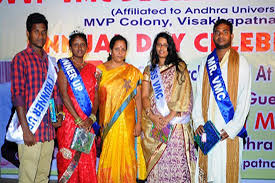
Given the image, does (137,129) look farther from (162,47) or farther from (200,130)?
(162,47)

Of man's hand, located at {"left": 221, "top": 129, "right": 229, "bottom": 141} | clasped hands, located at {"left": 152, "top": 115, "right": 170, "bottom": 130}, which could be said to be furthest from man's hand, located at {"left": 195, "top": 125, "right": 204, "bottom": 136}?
clasped hands, located at {"left": 152, "top": 115, "right": 170, "bottom": 130}

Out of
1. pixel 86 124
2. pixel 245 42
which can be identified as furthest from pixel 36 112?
pixel 245 42

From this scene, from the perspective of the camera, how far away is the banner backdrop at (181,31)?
13.3 feet

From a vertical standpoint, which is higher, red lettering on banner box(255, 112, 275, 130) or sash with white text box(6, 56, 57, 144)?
sash with white text box(6, 56, 57, 144)

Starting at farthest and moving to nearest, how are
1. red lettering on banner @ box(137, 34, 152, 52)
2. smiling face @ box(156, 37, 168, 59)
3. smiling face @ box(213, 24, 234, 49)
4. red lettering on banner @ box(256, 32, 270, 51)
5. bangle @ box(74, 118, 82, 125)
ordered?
red lettering on banner @ box(137, 34, 152, 52) < red lettering on banner @ box(256, 32, 270, 51) < smiling face @ box(156, 37, 168, 59) < bangle @ box(74, 118, 82, 125) < smiling face @ box(213, 24, 234, 49)

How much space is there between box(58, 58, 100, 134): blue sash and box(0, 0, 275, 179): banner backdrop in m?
1.09

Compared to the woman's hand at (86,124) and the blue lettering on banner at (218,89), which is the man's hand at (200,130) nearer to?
the blue lettering on banner at (218,89)

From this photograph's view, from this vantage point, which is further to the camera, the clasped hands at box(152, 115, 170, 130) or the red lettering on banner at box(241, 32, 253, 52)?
the red lettering on banner at box(241, 32, 253, 52)

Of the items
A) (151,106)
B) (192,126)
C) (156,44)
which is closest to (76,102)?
(151,106)

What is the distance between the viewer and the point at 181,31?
415 centimetres

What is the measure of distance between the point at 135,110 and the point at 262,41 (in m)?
2.11

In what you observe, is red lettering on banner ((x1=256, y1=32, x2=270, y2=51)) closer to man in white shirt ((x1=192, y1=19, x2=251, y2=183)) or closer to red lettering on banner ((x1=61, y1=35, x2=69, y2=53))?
man in white shirt ((x1=192, y1=19, x2=251, y2=183))

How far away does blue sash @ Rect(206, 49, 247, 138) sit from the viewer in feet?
9.57

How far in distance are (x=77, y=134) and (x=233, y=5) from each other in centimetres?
279
